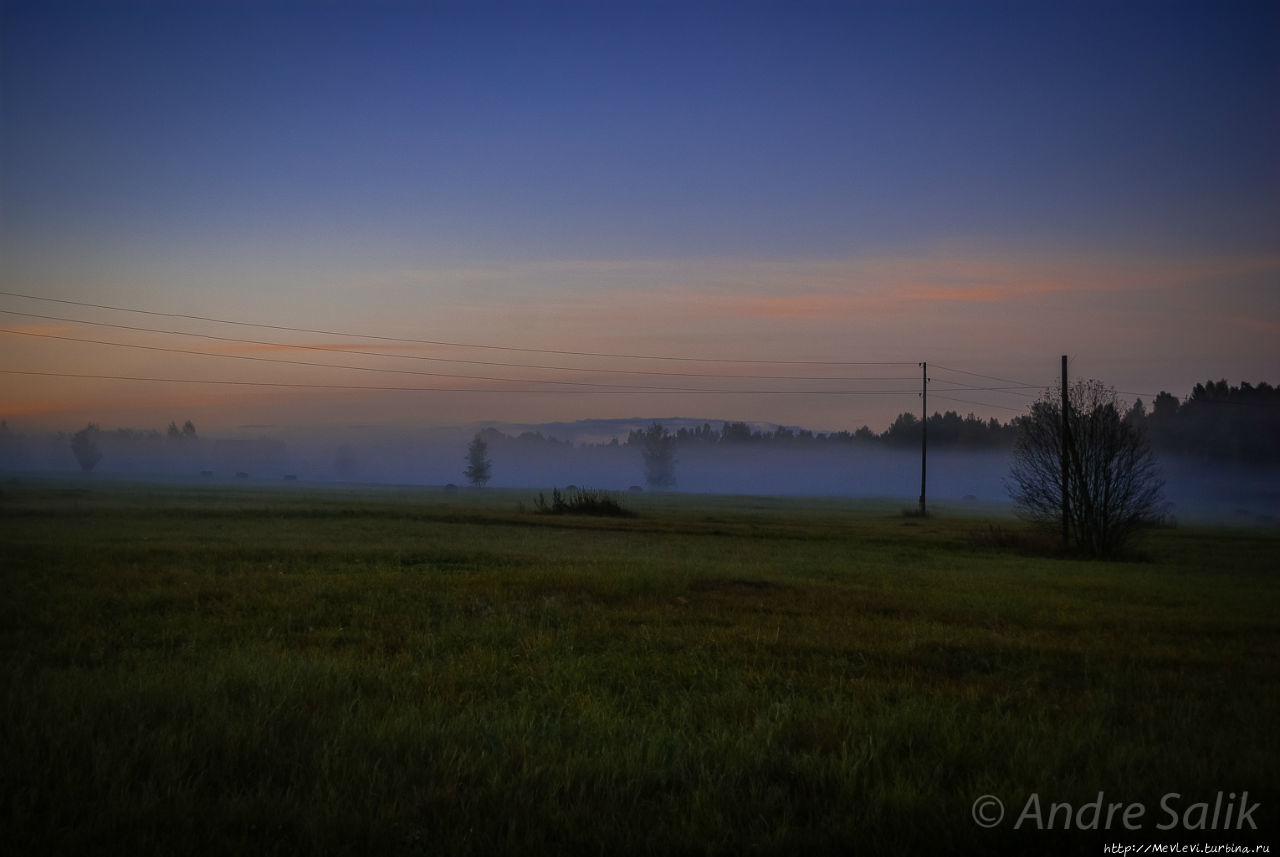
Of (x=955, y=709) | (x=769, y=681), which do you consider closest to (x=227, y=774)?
(x=769, y=681)

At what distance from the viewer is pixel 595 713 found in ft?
23.1

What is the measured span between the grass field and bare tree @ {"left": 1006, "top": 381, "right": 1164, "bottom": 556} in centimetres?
2010

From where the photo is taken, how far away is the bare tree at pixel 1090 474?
35.4 m

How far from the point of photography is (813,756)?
5801 millimetres

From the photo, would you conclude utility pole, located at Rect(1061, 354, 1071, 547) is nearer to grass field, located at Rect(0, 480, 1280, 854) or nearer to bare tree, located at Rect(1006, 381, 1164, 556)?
bare tree, located at Rect(1006, 381, 1164, 556)

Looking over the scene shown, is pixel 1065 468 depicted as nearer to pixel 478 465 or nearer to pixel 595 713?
pixel 595 713

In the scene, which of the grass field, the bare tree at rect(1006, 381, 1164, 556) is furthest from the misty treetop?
the grass field

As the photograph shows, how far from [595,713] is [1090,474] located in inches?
1434

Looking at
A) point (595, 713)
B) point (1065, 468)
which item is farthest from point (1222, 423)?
point (595, 713)

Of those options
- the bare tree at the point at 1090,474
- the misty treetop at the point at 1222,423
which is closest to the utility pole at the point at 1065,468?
the bare tree at the point at 1090,474

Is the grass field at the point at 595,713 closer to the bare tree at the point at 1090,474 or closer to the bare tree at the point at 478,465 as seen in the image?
the bare tree at the point at 1090,474

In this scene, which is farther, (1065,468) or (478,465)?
(478,465)

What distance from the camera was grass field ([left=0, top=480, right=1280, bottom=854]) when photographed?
4676mm

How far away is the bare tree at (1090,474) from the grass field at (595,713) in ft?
65.9
